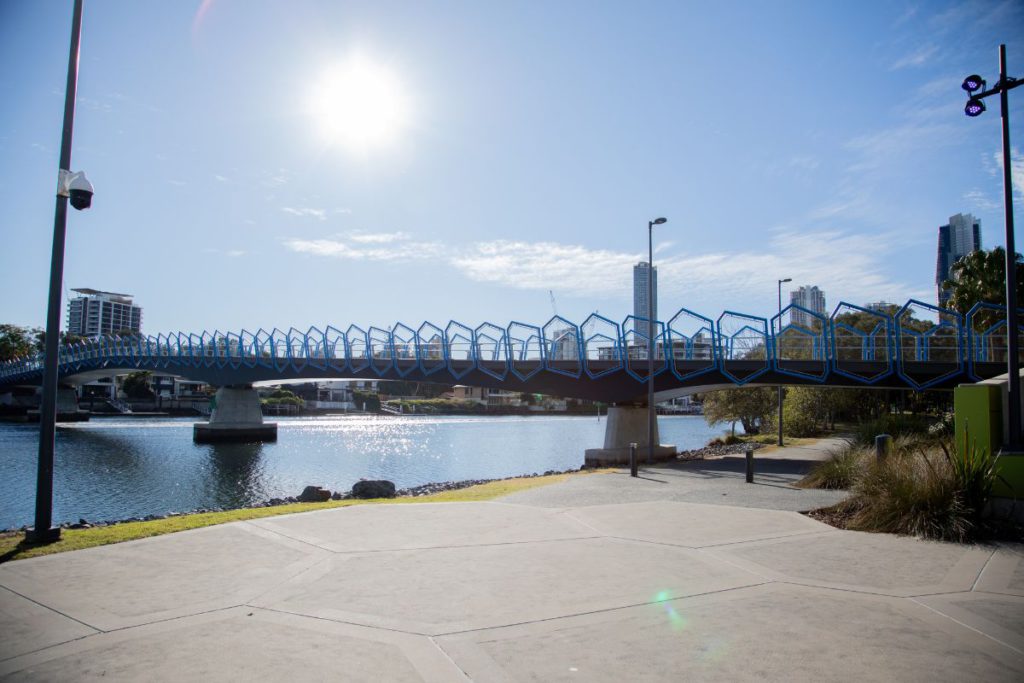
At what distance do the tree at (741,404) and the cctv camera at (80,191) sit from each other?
41.2m

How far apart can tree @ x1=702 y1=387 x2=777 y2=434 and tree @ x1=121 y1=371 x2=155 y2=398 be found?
358ft

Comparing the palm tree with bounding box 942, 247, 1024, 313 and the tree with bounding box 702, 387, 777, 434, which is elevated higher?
the palm tree with bounding box 942, 247, 1024, 313

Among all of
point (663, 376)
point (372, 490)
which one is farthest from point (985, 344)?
point (372, 490)

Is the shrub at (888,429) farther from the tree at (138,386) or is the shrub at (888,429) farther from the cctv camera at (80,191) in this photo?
the tree at (138,386)

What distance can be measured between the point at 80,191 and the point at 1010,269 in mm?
14634

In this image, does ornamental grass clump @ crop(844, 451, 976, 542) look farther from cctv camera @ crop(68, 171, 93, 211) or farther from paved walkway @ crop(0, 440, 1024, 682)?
cctv camera @ crop(68, 171, 93, 211)

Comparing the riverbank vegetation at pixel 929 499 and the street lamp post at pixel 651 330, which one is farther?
the street lamp post at pixel 651 330

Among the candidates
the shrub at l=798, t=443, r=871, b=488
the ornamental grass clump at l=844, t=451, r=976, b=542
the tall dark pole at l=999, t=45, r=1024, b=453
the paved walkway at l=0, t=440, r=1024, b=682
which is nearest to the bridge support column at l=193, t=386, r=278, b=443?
the paved walkway at l=0, t=440, r=1024, b=682

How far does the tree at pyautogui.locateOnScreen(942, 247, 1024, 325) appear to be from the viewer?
105 ft

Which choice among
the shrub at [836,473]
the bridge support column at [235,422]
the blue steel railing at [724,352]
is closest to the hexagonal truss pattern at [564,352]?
the blue steel railing at [724,352]

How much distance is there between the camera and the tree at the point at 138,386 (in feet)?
396

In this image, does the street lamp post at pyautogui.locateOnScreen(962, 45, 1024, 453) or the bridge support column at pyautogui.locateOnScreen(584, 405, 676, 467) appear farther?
the bridge support column at pyautogui.locateOnScreen(584, 405, 676, 467)

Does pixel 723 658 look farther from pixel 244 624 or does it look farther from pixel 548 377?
pixel 548 377

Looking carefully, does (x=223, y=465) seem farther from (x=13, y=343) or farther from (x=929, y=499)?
(x=13, y=343)
